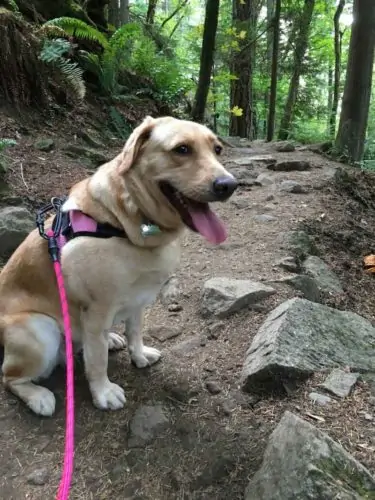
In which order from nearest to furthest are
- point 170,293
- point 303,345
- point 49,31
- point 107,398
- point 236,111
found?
point 107,398
point 303,345
point 170,293
point 49,31
point 236,111

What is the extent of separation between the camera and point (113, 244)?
2.65 m

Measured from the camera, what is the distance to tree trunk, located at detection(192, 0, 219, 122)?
10.4 m

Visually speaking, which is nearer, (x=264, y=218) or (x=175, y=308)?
(x=175, y=308)

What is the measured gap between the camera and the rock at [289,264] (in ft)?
15.2

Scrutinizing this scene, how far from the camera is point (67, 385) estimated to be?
228cm

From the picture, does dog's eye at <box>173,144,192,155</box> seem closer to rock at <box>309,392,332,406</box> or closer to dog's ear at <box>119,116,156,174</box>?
dog's ear at <box>119,116,156,174</box>

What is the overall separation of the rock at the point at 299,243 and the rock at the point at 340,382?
218 centimetres

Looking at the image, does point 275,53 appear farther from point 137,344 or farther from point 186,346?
point 137,344

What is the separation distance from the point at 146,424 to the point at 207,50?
979 cm

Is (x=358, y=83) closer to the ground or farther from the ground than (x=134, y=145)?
farther from the ground

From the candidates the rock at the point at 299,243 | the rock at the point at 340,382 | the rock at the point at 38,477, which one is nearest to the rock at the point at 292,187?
the rock at the point at 299,243

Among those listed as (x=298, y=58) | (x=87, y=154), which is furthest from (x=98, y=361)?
(x=298, y=58)

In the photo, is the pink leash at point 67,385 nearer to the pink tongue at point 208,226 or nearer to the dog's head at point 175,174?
the dog's head at point 175,174

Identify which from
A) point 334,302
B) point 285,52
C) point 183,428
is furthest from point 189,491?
point 285,52
